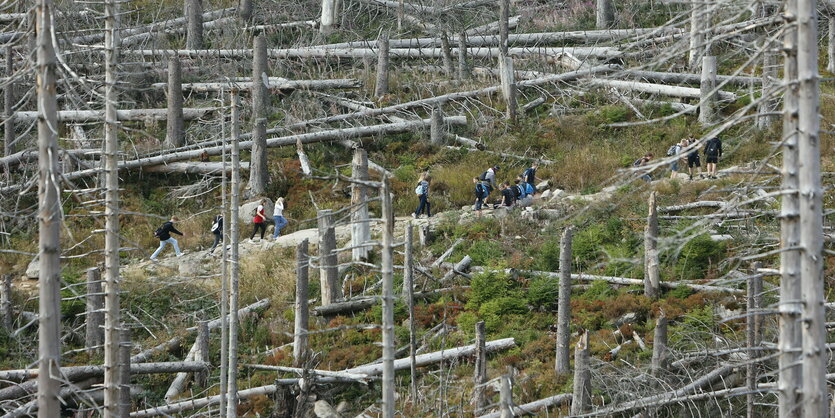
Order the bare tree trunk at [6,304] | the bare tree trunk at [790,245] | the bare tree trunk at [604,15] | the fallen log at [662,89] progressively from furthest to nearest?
the bare tree trunk at [604,15]
the fallen log at [662,89]
the bare tree trunk at [6,304]
the bare tree trunk at [790,245]

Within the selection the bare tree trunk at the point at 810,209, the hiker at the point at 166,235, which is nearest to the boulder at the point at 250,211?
the hiker at the point at 166,235

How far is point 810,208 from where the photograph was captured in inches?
468

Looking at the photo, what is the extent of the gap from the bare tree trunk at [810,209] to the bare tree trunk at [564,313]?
11232 millimetres

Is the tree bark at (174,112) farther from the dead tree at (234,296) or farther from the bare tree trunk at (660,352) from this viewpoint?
the bare tree trunk at (660,352)

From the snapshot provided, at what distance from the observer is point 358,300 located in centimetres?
2834

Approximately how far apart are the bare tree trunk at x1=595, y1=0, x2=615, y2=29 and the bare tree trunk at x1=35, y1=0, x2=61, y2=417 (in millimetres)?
33461

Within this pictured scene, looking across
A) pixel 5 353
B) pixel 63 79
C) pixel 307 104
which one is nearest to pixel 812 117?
pixel 63 79

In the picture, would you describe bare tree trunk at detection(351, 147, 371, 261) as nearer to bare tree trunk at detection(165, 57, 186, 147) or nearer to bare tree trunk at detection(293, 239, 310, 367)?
bare tree trunk at detection(293, 239, 310, 367)

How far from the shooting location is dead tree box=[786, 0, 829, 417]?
11789 millimetres

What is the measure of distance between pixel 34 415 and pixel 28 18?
11839 millimetres

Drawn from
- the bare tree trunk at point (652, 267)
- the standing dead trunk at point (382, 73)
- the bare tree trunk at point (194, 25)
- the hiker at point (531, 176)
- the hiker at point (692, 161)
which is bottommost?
the bare tree trunk at point (652, 267)

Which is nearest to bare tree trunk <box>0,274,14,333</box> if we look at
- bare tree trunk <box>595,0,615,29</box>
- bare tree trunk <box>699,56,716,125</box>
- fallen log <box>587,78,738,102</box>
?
fallen log <box>587,78,738,102</box>

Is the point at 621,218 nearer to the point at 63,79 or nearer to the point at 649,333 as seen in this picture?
the point at 649,333

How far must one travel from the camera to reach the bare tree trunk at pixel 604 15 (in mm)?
44375
